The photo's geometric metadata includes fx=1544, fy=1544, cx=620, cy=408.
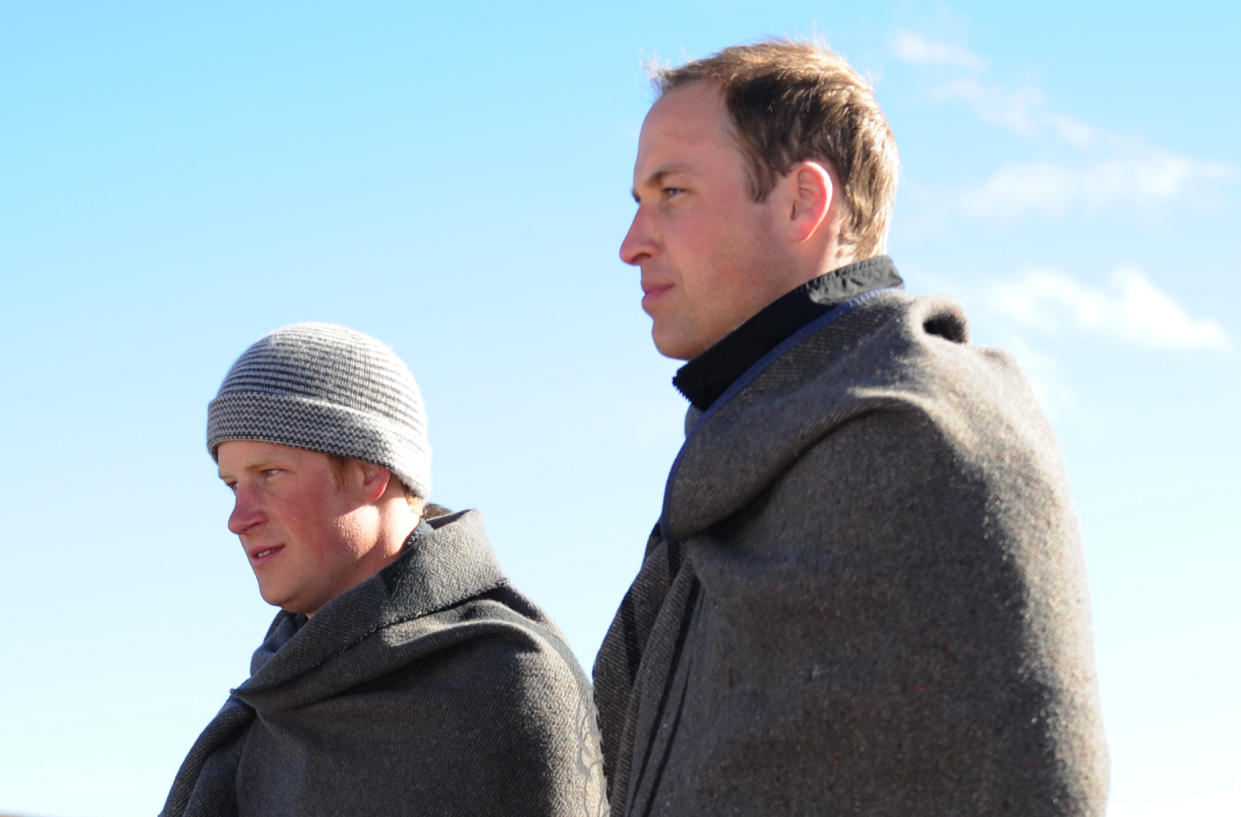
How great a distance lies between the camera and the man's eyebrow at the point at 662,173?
2992mm

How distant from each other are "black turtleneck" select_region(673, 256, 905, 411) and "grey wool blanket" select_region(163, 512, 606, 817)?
132 cm

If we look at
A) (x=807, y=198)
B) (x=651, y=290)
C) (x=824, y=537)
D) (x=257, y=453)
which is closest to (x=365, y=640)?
(x=257, y=453)

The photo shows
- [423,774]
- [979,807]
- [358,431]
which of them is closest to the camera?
[979,807]

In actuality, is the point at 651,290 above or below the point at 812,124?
below

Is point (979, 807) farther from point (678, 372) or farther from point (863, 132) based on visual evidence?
point (863, 132)

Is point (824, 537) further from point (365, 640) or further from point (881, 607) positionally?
point (365, 640)

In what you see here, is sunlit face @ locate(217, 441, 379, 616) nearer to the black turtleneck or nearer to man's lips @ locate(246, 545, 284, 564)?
man's lips @ locate(246, 545, 284, 564)

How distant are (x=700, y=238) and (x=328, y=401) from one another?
5.93ft

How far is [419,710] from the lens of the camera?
407 cm

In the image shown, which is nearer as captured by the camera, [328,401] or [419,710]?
[419,710]

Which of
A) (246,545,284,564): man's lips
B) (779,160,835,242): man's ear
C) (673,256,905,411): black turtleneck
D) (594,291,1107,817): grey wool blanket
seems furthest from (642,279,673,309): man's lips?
(246,545,284,564): man's lips

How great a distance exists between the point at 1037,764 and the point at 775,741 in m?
0.39

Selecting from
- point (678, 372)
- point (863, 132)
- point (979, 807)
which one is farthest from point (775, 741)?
point (863, 132)

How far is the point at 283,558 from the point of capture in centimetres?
426
